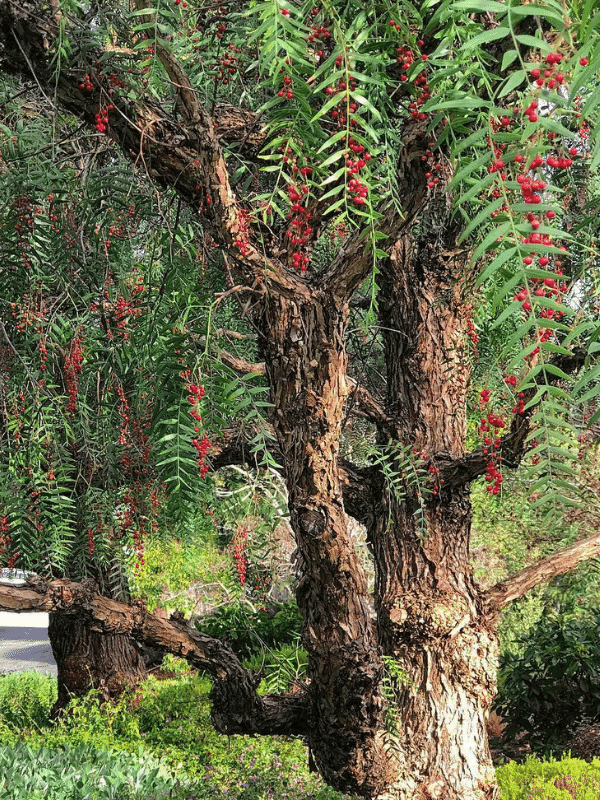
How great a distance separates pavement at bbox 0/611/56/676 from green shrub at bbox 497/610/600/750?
8265 mm

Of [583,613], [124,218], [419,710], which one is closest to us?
[124,218]

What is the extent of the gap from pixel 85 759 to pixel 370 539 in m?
1.81

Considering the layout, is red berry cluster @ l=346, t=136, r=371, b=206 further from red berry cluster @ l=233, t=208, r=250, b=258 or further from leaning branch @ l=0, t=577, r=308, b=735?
leaning branch @ l=0, t=577, r=308, b=735

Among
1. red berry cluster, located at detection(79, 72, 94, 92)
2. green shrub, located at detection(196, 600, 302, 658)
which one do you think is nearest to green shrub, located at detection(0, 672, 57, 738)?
green shrub, located at detection(196, 600, 302, 658)

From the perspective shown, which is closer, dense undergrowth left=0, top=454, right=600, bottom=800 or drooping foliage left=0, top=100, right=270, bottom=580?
drooping foliage left=0, top=100, right=270, bottom=580

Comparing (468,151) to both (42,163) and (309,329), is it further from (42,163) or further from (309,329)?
(42,163)

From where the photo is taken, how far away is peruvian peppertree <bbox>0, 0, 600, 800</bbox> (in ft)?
3.63

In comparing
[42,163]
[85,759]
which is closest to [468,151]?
[42,163]

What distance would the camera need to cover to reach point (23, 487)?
338cm

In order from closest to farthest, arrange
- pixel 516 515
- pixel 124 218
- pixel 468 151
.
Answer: pixel 468 151 → pixel 124 218 → pixel 516 515

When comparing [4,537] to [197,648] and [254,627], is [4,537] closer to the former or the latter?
[197,648]

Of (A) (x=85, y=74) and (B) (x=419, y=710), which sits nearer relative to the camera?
(A) (x=85, y=74)

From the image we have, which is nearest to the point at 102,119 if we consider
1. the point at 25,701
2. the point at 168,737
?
the point at 168,737

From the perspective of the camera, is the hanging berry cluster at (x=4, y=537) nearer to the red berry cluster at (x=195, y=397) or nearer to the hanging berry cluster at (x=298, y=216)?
the red berry cluster at (x=195, y=397)
